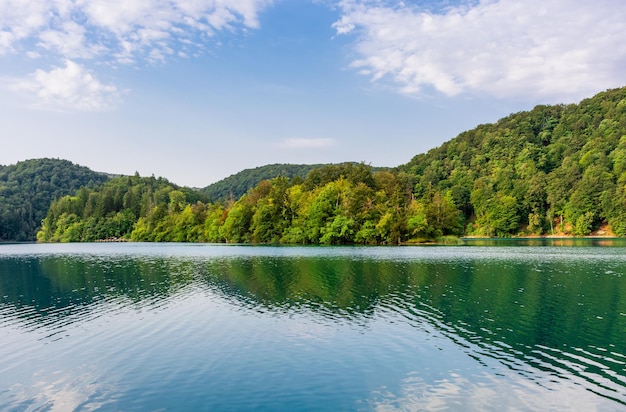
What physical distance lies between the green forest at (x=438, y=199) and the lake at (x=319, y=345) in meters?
68.0

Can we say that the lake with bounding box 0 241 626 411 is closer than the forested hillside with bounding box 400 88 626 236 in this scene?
Yes

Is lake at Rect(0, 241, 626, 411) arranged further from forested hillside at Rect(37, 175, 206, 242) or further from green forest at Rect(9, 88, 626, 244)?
forested hillside at Rect(37, 175, 206, 242)

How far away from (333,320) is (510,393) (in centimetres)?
1068

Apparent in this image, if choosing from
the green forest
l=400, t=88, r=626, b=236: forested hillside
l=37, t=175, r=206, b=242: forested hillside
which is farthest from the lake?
l=37, t=175, r=206, b=242: forested hillside

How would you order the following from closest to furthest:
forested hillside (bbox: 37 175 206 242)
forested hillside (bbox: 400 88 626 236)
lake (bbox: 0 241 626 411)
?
lake (bbox: 0 241 626 411), forested hillside (bbox: 400 88 626 236), forested hillside (bbox: 37 175 206 242)

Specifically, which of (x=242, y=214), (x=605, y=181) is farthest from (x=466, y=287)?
(x=605, y=181)

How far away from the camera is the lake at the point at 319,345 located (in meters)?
12.5

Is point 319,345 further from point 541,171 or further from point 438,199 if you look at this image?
point 541,171

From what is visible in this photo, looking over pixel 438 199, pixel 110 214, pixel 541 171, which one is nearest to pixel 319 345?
pixel 438 199

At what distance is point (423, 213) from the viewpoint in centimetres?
10081

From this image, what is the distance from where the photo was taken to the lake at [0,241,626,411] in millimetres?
12523

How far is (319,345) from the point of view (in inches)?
700

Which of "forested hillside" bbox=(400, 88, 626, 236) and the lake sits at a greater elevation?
"forested hillside" bbox=(400, 88, 626, 236)

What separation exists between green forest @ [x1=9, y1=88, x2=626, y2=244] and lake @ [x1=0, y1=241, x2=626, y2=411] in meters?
68.0
